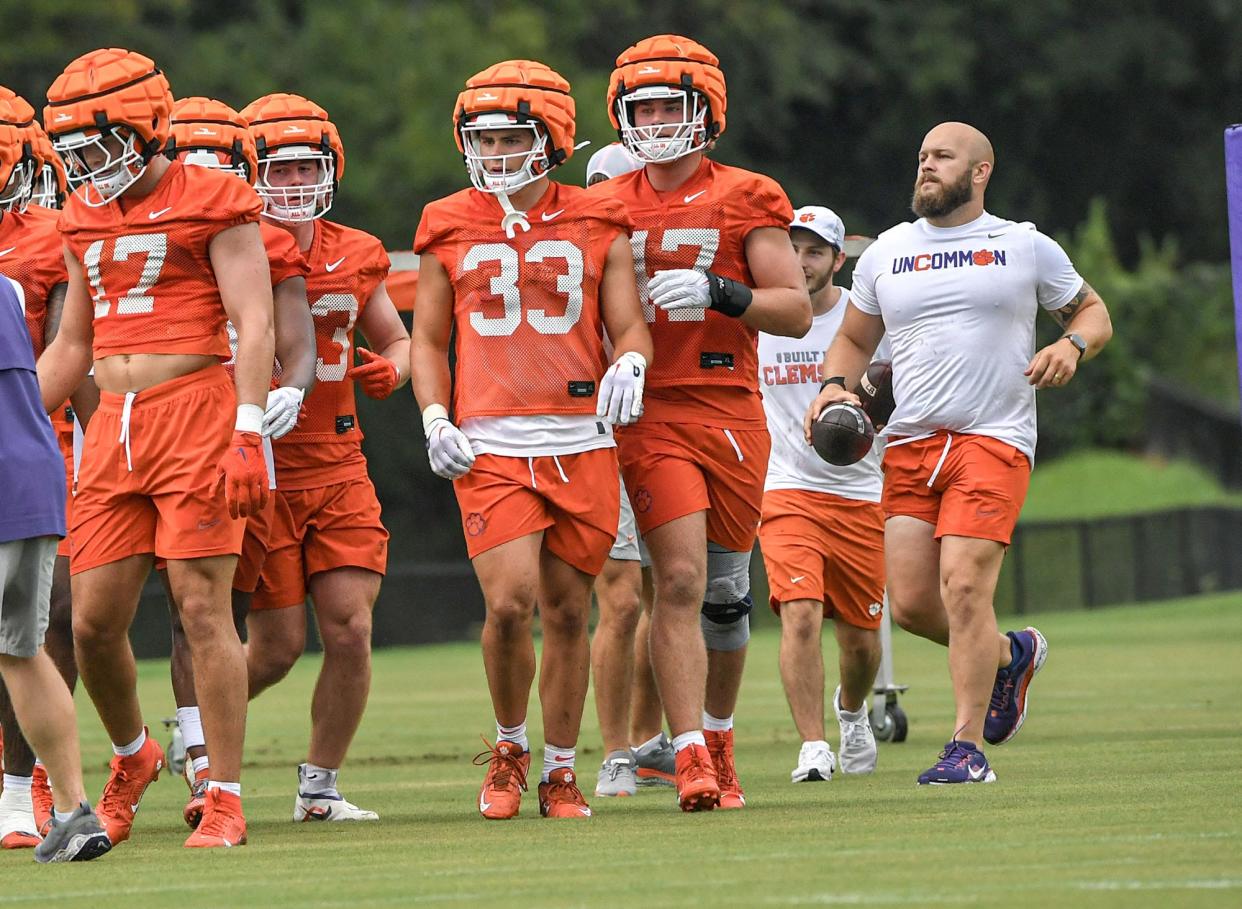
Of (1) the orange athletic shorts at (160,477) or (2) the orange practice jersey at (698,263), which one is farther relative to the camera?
(2) the orange practice jersey at (698,263)

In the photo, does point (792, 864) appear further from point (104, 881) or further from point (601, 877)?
point (104, 881)

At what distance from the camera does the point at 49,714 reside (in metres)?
7.18

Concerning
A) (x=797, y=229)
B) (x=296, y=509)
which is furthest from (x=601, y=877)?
(x=797, y=229)

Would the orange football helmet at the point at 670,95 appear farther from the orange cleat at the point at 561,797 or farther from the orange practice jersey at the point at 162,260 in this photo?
the orange cleat at the point at 561,797

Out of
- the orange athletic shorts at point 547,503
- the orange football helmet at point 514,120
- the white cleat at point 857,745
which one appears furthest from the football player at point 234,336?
the white cleat at point 857,745

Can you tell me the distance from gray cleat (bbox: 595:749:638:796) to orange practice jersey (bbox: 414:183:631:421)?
1758 mm

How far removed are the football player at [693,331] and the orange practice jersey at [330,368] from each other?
1.01 metres

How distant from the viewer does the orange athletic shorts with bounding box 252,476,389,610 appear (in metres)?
8.79

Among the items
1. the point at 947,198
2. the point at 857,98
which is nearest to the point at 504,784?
the point at 947,198

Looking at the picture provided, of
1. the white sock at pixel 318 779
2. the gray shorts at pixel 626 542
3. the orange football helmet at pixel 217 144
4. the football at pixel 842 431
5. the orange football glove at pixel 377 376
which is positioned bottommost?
the white sock at pixel 318 779

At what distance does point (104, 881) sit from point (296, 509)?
2.39m

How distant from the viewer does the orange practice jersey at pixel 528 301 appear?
8109 millimetres

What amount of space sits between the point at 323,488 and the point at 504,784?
4.44 feet

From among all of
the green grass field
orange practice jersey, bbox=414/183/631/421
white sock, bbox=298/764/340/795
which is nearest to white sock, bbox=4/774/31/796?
the green grass field
